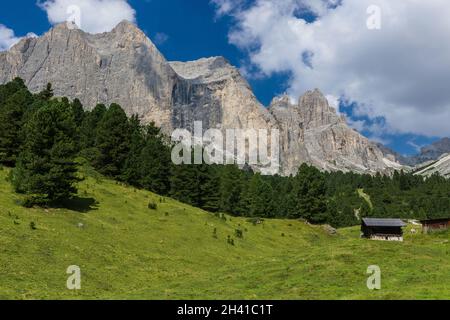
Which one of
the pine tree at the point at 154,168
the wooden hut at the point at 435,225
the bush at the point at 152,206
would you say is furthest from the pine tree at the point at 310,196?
the bush at the point at 152,206

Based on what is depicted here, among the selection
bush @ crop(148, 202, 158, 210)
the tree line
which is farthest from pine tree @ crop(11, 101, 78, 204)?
bush @ crop(148, 202, 158, 210)

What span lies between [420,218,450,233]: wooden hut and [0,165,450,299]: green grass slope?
111 ft

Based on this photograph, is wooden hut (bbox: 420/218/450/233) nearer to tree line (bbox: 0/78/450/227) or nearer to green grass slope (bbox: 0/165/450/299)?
tree line (bbox: 0/78/450/227)

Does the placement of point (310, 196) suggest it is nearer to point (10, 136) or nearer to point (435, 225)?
point (435, 225)

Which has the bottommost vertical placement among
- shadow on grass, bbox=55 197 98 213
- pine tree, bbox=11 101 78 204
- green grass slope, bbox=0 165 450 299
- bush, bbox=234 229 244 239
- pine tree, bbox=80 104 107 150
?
green grass slope, bbox=0 165 450 299

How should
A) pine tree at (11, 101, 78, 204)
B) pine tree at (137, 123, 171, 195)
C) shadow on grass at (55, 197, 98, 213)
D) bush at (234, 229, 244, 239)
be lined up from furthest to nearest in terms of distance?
pine tree at (137, 123, 171, 195), bush at (234, 229, 244, 239), shadow on grass at (55, 197, 98, 213), pine tree at (11, 101, 78, 204)

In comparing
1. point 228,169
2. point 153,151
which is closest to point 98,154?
point 153,151

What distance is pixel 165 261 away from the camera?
1777 inches

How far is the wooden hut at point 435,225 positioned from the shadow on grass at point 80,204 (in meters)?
65.6

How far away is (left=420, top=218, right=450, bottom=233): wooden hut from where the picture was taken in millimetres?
87562

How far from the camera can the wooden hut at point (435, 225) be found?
287ft

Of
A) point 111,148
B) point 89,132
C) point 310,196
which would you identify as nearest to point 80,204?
point 111,148
